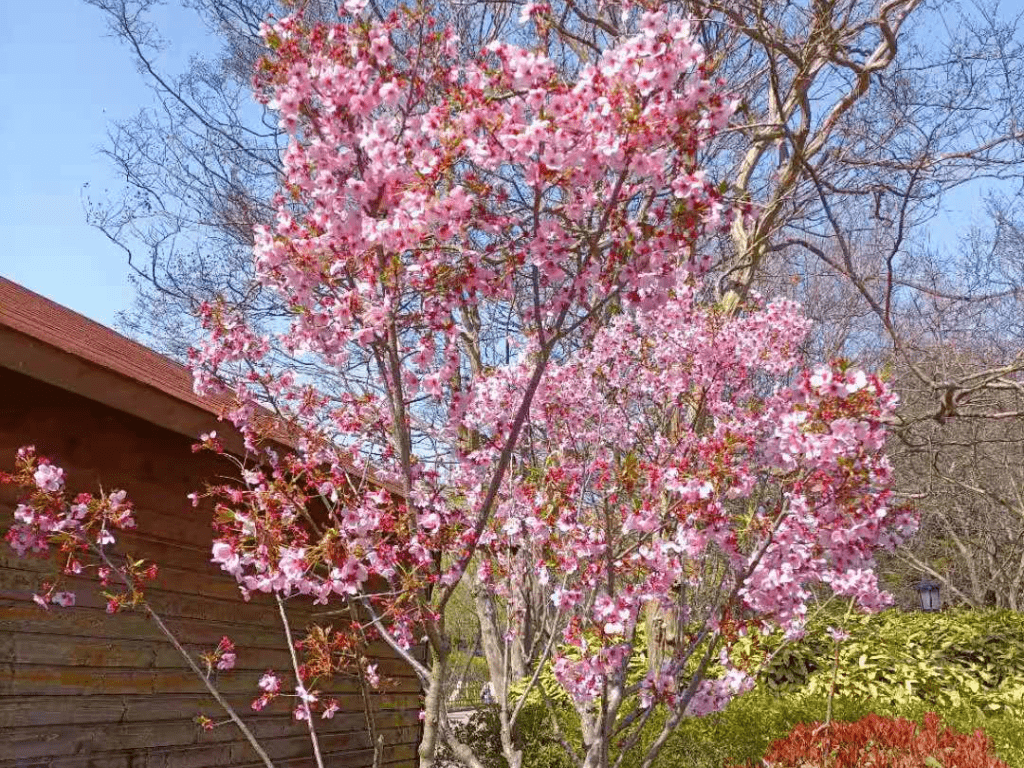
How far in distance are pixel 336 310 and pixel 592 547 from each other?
7.09 feet

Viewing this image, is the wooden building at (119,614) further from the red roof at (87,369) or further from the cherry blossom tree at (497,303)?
the cherry blossom tree at (497,303)

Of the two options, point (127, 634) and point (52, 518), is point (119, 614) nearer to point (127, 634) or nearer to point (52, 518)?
point (127, 634)

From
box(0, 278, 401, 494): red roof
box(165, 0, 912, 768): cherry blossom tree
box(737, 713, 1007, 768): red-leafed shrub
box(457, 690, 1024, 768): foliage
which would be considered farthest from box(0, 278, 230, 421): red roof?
box(457, 690, 1024, 768): foliage

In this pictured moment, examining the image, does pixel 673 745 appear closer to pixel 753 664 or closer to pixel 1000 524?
pixel 753 664

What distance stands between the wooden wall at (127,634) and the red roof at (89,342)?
28cm

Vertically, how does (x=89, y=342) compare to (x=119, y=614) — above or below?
above

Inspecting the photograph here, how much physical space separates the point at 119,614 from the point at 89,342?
1541 millimetres

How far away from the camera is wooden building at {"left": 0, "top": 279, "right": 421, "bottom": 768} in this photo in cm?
404

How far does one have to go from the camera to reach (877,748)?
13.9ft

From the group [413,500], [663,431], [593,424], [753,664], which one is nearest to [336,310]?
[413,500]

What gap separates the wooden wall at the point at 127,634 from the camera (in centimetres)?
411

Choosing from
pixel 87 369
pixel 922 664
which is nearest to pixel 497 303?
pixel 87 369

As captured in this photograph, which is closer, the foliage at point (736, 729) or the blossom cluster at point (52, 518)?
the blossom cluster at point (52, 518)

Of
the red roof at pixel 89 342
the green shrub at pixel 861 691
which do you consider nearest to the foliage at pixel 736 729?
the green shrub at pixel 861 691
